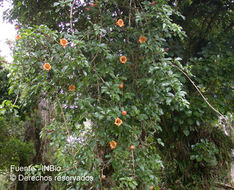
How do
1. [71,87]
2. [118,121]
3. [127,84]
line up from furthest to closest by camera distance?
[127,84]
[71,87]
[118,121]

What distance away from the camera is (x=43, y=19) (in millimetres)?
1939

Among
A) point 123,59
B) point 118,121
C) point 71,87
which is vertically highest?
point 123,59

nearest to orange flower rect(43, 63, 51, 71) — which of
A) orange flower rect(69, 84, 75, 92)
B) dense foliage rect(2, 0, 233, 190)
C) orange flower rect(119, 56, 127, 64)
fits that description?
dense foliage rect(2, 0, 233, 190)

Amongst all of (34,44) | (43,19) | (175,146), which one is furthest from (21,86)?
(175,146)

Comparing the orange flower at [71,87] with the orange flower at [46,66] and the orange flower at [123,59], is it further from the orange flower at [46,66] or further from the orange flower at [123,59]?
the orange flower at [123,59]

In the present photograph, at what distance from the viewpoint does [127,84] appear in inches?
53.4

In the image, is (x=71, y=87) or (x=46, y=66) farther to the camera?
(x=71, y=87)

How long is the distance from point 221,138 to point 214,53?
88 centimetres

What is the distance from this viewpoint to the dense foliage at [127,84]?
117 cm

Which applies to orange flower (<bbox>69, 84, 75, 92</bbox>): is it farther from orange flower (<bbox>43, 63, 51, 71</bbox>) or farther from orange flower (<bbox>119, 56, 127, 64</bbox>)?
orange flower (<bbox>119, 56, 127, 64</bbox>)

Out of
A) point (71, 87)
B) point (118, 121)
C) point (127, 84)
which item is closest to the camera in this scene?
point (118, 121)

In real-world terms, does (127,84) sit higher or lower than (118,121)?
higher

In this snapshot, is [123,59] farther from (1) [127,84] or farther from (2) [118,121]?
(2) [118,121]

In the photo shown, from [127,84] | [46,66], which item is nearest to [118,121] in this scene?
[127,84]
